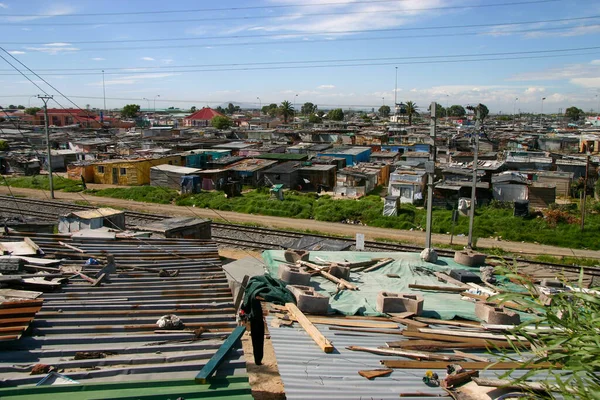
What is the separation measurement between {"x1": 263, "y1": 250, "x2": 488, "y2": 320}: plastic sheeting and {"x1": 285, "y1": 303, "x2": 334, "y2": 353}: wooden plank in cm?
79

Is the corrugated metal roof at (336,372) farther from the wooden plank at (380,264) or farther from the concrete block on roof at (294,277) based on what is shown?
the wooden plank at (380,264)

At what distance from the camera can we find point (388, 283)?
9.23 metres

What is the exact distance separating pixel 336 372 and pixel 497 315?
3218 millimetres

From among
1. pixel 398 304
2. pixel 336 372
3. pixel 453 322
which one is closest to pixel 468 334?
pixel 453 322

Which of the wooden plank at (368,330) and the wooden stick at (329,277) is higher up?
the wooden plank at (368,330)

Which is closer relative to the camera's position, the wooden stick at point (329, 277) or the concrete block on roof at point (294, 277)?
the concrete block on roof at point (294, 277)

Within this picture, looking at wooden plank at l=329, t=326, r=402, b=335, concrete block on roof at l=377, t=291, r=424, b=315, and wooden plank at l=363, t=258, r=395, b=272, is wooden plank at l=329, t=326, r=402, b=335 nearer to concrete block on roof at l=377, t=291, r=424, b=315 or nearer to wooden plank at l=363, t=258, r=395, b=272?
concrete block on roof at l=377, t=291, r=424, b=315

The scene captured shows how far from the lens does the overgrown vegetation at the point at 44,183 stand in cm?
3231

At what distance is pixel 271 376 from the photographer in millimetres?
7852

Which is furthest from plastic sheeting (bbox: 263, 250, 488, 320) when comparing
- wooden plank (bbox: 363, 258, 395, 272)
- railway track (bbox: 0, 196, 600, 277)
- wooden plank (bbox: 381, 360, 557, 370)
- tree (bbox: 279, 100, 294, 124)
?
tree (bbox: 279, 100, 294, 124)

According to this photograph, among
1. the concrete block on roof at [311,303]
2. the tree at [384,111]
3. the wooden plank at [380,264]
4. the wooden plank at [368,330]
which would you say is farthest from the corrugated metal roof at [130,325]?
the tree at [384,111]

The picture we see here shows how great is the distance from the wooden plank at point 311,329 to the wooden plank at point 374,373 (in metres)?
0.61

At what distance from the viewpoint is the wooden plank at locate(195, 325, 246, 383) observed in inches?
171

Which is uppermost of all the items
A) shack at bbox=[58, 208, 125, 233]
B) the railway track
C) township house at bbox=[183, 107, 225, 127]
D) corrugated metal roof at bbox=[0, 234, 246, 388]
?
township house at bbox=[183, 107, 225, 127]
